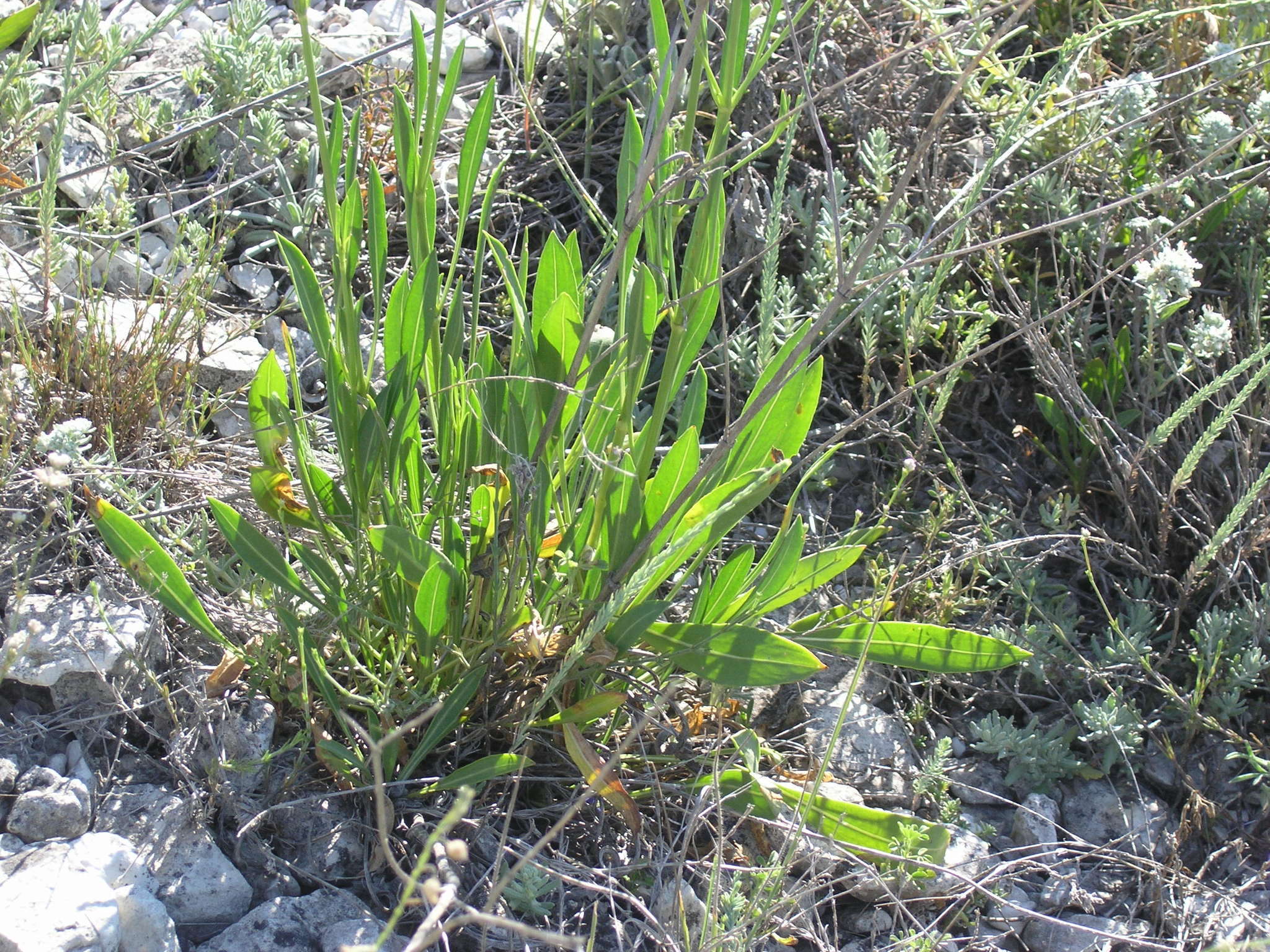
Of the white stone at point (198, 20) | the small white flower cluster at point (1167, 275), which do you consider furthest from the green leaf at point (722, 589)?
the white stone at point (198, 20)

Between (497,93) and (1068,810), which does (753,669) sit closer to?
(1068,810)

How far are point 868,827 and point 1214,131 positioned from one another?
1651mm

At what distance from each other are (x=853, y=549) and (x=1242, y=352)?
1247 mm

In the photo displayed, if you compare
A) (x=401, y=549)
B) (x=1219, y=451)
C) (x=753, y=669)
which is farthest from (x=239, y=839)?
(x=1219, y=451)

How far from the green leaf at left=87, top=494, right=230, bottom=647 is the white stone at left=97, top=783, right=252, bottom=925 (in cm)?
26

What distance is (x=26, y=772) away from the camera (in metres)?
1.50

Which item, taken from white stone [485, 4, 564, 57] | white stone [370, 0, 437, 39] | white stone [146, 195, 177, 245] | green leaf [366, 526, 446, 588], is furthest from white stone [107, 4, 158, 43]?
green leaf [366, 526, 446, 588]

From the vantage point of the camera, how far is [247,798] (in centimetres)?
157

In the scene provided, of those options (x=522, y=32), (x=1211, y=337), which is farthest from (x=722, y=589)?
(x=522, y=32)

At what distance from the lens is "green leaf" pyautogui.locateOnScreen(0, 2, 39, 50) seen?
203cm

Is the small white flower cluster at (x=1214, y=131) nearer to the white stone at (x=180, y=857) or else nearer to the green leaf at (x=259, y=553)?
the green leaf at (x=259, y=553)

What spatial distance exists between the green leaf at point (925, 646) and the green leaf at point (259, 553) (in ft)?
2.44

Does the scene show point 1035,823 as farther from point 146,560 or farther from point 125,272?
point 125,272

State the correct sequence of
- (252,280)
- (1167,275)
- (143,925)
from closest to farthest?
1. (143,925)
2. (1167,275)
3. (252,280)
